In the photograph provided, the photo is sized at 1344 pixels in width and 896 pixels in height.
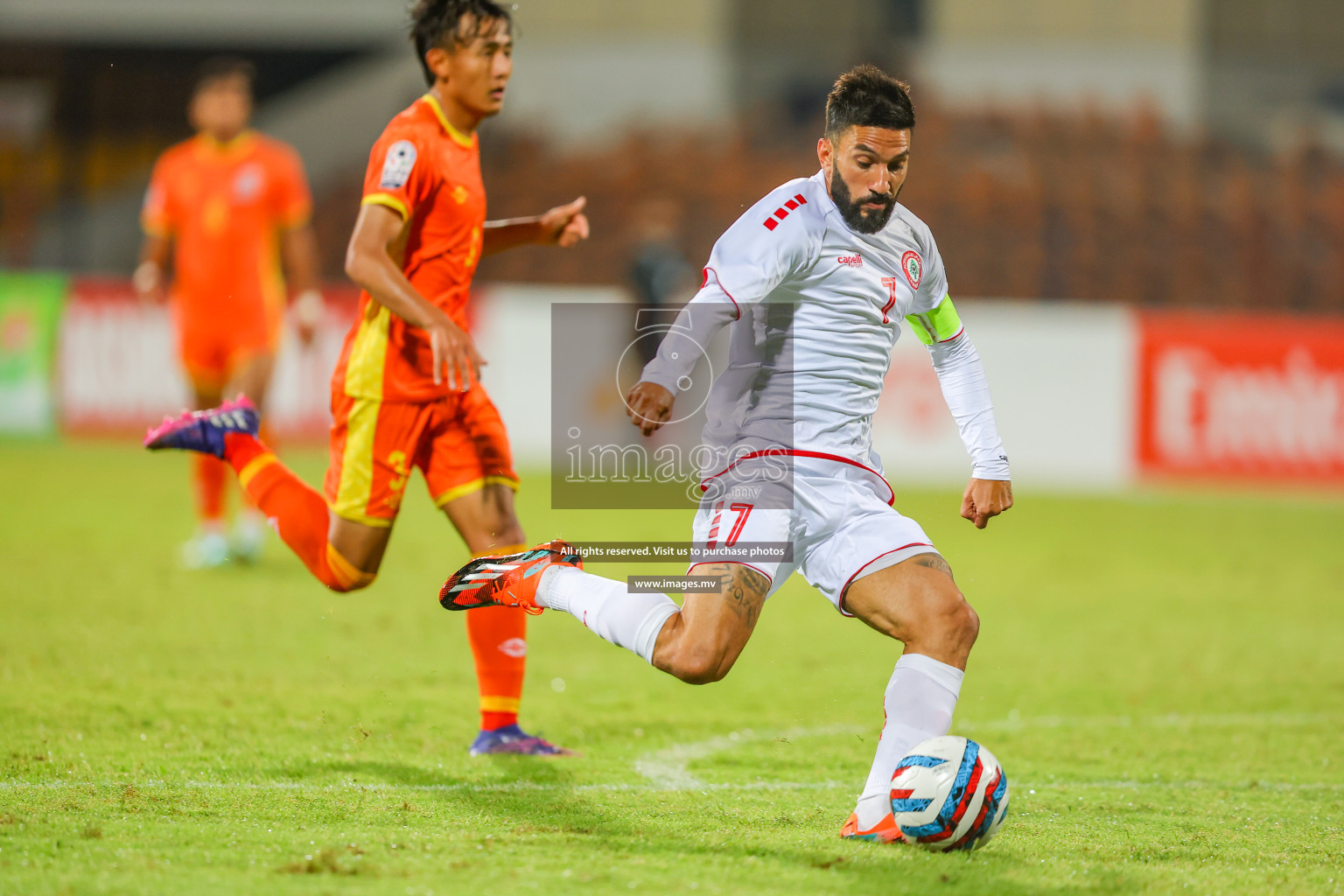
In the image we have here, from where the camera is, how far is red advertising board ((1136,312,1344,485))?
13.0 metres

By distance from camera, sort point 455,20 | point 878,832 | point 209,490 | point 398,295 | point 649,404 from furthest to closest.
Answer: point 209,490
point 455,20
point 398,295
point 878,832
point 649,404

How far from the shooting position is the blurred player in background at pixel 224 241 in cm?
808

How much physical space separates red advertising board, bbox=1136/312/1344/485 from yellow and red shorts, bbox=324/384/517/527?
33.2 ft

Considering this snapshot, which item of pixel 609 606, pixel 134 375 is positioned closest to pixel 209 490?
pixel 609 606

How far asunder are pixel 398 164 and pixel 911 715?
2190mm

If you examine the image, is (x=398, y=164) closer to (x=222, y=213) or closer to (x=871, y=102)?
(x=871, y=102)

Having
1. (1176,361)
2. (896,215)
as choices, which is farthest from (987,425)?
(1176,361)

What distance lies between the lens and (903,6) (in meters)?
21.1

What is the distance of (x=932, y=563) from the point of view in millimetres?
3625

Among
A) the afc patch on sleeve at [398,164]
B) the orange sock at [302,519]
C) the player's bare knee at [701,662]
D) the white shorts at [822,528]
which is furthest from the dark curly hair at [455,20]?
the player's bare knee at [701,662]

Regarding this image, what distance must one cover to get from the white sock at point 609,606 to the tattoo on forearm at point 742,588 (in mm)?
176

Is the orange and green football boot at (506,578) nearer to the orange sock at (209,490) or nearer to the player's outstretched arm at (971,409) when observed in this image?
the player's outstretched arm at (971,409)

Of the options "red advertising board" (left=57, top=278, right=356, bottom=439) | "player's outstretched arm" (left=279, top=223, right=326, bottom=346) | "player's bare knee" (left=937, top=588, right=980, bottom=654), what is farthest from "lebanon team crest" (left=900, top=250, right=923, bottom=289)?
"red advertising board" (left=57, top=278, right=356, bottom=439)

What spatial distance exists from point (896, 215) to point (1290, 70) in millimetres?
20033
